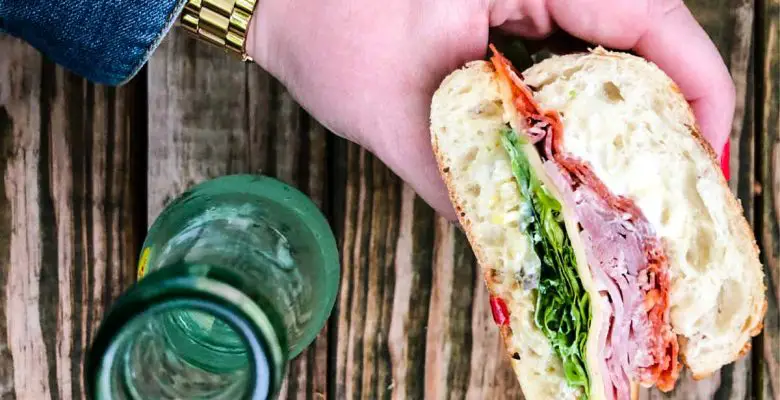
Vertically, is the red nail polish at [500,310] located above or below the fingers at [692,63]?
below

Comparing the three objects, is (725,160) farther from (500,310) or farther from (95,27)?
(95,27)

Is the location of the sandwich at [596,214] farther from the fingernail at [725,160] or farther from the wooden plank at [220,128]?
the wooden plank at [220,128]

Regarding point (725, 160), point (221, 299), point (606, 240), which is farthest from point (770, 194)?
point (221, 299)

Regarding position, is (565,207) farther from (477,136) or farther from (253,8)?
(253,8)

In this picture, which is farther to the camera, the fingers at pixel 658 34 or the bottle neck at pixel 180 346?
the fingers at pixel 658 34

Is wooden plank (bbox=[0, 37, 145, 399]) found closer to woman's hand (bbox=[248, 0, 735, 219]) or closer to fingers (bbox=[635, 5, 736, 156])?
woman's hand (bbox=[248, 0, 735, 219])

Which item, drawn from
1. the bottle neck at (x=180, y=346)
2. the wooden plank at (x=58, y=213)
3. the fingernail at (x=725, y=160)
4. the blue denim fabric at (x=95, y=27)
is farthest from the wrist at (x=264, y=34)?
the fingernail at (x=725, y=160)
